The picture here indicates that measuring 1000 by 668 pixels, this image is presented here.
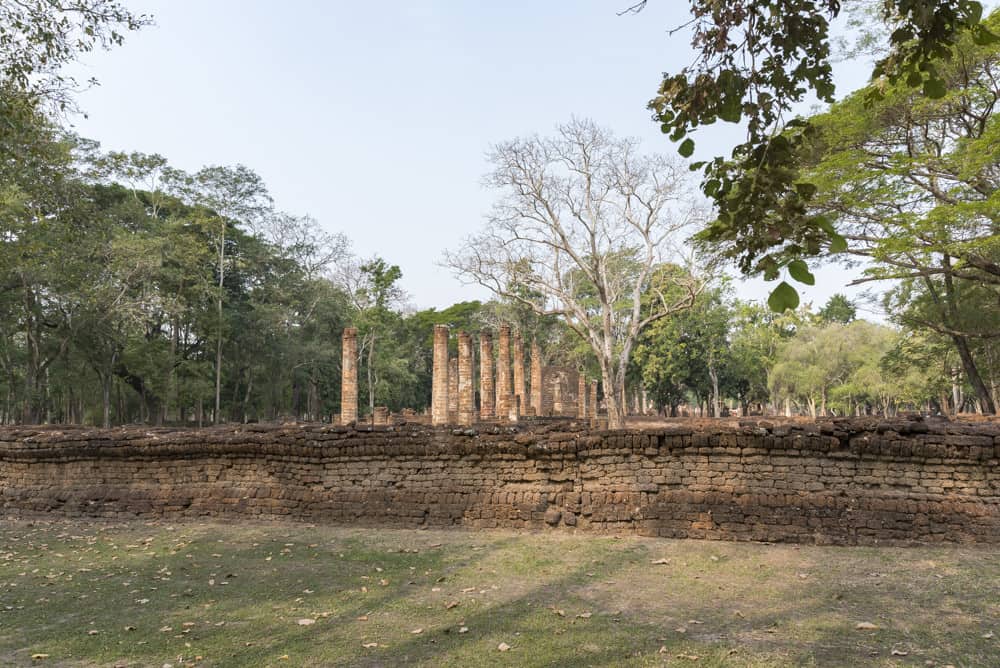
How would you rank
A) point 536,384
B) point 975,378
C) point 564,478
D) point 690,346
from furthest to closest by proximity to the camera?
point 536,384, point 690,346, point 975,378, point 564,478

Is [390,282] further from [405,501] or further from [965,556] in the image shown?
[965,556]

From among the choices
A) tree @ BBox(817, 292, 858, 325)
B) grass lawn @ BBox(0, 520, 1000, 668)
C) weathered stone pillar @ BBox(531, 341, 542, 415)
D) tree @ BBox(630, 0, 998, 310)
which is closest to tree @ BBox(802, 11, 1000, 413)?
grass lawn @ BBox(0, 520, 1000, 668)

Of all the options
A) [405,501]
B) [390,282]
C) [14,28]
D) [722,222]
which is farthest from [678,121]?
[390,282]

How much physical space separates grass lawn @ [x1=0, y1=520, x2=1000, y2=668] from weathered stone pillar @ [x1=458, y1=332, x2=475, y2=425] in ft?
64.4

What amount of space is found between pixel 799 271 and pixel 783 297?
12 cm

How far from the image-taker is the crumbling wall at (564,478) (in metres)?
7.57

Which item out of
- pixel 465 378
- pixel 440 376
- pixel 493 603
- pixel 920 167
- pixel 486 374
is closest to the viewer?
pixel 493 603

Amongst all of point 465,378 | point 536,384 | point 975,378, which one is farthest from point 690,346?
point 975,378

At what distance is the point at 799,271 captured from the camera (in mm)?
2369

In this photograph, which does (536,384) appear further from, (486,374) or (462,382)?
(462,382)

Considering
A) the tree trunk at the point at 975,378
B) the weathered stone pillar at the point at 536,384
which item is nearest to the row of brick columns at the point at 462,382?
the weathered stone pillar at the point at 536,384

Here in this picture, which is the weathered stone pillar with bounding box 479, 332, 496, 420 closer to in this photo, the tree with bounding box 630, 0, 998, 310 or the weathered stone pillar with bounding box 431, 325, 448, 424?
the weathered stone pillar with bounding box 431, 325, 448, 424

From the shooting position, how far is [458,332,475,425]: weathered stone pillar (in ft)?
91.8

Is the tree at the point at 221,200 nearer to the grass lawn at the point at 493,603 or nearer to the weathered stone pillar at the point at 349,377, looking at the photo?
the weathered stone pillar at the point at 349,377
